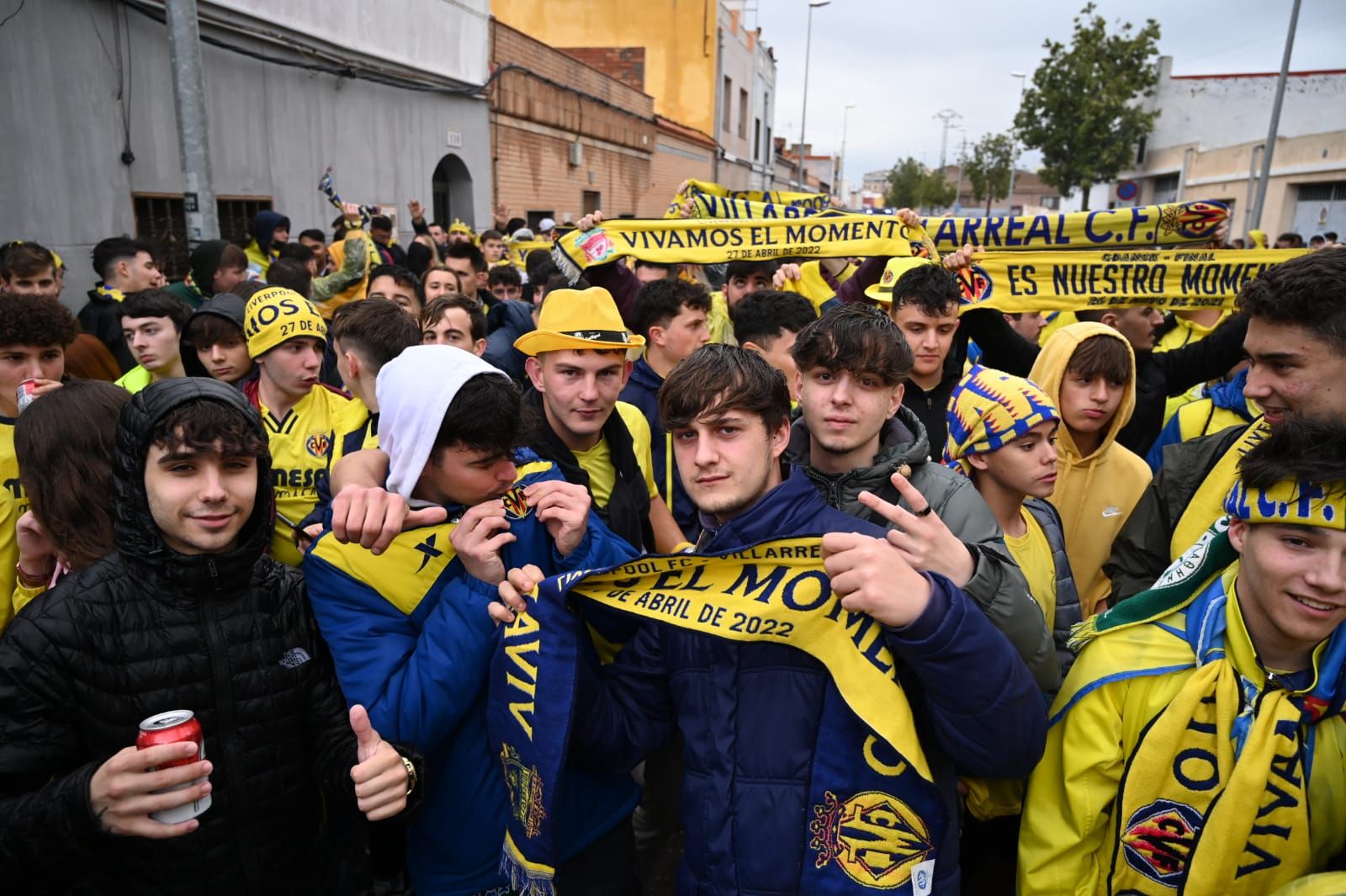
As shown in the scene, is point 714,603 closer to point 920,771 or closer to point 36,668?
point 920,771

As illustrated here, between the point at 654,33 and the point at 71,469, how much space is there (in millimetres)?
36504

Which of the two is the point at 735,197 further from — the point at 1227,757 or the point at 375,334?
the point at 1227,757

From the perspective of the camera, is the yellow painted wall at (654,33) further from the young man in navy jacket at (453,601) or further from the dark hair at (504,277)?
the young man in navy jacket at (453,601)

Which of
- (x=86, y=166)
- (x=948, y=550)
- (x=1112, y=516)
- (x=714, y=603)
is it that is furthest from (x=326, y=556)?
(x=86, y=166)

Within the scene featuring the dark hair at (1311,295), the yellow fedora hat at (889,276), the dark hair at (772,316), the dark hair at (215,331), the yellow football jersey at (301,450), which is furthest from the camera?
the yellow fedora hat at (889,276)

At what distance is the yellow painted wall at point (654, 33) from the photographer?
3325 cm

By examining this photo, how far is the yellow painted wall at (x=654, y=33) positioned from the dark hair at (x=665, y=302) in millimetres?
32556

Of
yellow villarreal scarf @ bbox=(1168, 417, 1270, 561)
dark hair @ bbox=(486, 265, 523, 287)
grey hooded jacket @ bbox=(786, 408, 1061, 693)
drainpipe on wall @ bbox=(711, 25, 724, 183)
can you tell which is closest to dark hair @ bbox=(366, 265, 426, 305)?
dark hair @ bbox=(486, 265, 523, 287)

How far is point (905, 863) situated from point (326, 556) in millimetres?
1609

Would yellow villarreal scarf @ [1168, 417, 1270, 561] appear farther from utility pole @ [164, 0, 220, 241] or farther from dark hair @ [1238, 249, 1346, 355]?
utility pole @ [164, 0, 220, 241]

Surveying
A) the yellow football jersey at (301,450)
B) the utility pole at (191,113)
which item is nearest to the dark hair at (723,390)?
the yellow football jersey at (301,450)

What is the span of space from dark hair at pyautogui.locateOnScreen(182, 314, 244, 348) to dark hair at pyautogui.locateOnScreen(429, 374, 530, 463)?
2.40 meters

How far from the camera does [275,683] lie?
2.14 metres

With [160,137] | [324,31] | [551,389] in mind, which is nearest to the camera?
[551,389]
